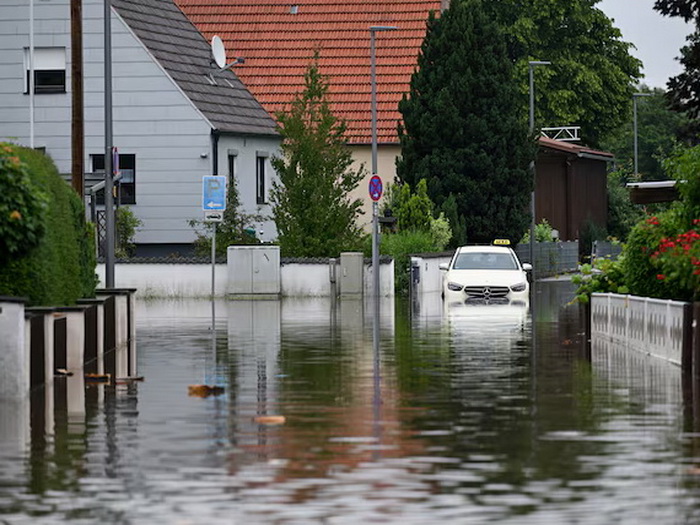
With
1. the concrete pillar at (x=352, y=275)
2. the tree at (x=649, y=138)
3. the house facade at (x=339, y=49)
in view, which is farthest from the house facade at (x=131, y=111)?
the tree at (x=649, y=138)

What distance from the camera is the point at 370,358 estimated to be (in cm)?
2491

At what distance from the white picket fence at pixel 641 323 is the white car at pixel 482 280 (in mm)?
14202

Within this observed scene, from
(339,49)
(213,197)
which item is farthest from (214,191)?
(339,49)

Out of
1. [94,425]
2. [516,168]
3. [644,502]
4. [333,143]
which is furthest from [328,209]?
[644,502]

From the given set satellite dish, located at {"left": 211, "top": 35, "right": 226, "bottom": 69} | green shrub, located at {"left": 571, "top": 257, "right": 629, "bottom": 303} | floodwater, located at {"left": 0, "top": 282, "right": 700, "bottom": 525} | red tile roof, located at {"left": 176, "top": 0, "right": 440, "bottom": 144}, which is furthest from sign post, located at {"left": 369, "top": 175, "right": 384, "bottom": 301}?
floodwater, located at {"left": 0, "top": 282, "right": 700, "bottom": 525}

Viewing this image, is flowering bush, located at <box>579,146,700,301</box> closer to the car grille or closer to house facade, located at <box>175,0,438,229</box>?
the car grille

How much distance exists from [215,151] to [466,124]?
8.36 metres

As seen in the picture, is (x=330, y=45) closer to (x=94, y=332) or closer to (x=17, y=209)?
(x=94, y=332)

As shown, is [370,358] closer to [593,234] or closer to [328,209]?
[328,209]

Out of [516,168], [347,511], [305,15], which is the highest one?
[305,15]

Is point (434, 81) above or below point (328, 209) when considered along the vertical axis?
above

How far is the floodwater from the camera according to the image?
11.2 meters

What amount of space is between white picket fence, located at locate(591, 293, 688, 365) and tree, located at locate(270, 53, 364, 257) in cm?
2201

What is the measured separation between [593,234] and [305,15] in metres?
17.0
